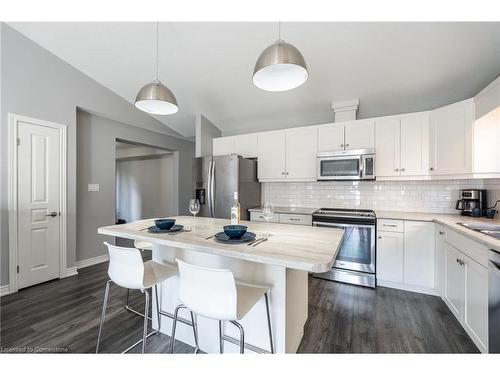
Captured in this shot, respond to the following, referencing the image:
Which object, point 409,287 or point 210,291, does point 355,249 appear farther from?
point 210,291

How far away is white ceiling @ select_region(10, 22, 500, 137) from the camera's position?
2.14 meters

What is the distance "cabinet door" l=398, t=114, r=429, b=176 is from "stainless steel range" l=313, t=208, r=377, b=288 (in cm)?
80

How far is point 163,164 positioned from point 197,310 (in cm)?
532

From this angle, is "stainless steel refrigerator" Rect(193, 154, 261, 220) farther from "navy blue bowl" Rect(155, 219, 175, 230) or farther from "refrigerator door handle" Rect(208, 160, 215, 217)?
"navy blue bowl" Rect(155, 219, 175, 230)

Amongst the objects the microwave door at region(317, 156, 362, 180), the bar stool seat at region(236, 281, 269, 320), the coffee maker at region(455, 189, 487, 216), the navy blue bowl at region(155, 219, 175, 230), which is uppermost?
the microwave door at region(317, 156, 362, 180)

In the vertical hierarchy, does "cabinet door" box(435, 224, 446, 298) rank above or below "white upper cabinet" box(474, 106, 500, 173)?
below

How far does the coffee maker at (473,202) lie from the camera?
2.42 meters

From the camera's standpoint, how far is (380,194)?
3.16 m

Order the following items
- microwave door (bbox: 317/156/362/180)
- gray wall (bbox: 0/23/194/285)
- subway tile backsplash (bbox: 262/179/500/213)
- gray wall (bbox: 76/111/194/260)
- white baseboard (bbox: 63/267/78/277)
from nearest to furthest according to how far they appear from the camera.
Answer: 1. gray wall (bbox: 0/23/194/285)
2. subway tile backsplash (bbox: 262/179/500/213)
3. microwave door (bbox: 317/156/362/180)
4. white baseboard (bbox: 63/267/78/277)
5. gray wall (bbox: 76/111/194/260)

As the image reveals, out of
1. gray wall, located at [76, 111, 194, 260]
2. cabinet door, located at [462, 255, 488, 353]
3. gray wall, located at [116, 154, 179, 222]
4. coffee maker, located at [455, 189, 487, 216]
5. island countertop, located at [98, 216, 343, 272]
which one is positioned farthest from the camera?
gray wall, located at [116, 154, 179, 222]

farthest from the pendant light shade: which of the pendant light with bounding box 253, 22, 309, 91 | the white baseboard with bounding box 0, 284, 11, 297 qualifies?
the white baseboard with bounding box 0, 284, 11, 297

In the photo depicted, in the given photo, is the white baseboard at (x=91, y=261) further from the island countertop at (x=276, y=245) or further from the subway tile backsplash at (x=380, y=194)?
the subway tile backsplash at (x=380, y=194)

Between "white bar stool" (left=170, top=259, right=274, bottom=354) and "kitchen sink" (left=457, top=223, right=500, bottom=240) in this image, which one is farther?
"kitchen sink" (left=457, top=223, right=500, bottom=240)
